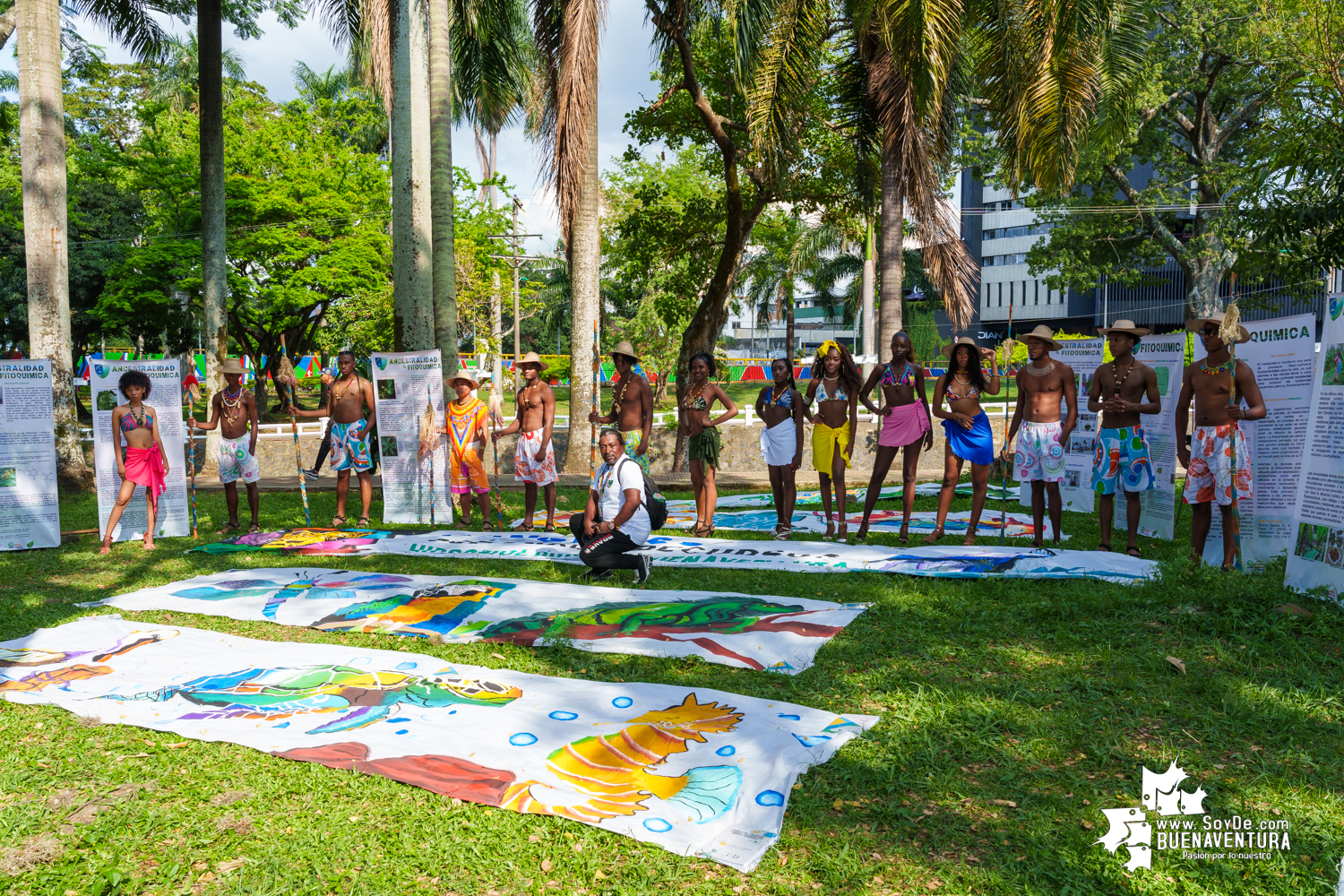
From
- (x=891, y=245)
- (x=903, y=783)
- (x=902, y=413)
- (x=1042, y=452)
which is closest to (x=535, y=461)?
(x=902, y=413)

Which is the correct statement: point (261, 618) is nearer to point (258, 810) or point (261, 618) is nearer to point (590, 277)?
point (258, 810)

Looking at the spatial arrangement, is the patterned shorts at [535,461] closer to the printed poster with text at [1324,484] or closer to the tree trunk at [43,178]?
the printed poster with text at [1324,484]

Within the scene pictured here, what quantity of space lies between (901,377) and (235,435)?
6931 millimetres

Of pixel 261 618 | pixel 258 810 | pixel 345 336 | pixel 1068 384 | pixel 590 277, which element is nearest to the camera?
pixel 258 810

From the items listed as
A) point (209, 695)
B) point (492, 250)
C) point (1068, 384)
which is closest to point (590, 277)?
point (1068, 384)

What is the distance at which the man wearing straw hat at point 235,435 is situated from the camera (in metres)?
9.49

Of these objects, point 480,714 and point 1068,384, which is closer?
point 480,714

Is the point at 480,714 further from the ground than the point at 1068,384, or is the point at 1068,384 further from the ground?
the point at 1068,384

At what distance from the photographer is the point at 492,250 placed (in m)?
33.4

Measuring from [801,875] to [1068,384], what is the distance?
20.8 ft

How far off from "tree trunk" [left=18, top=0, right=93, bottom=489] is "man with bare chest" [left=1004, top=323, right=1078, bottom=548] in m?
12.6

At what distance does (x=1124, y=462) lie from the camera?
7672mm

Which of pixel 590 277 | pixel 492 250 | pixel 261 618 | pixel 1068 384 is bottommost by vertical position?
pixel 261 618

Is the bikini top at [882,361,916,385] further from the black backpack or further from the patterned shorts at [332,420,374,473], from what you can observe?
the patterned shorts at [332,420,374,473]
